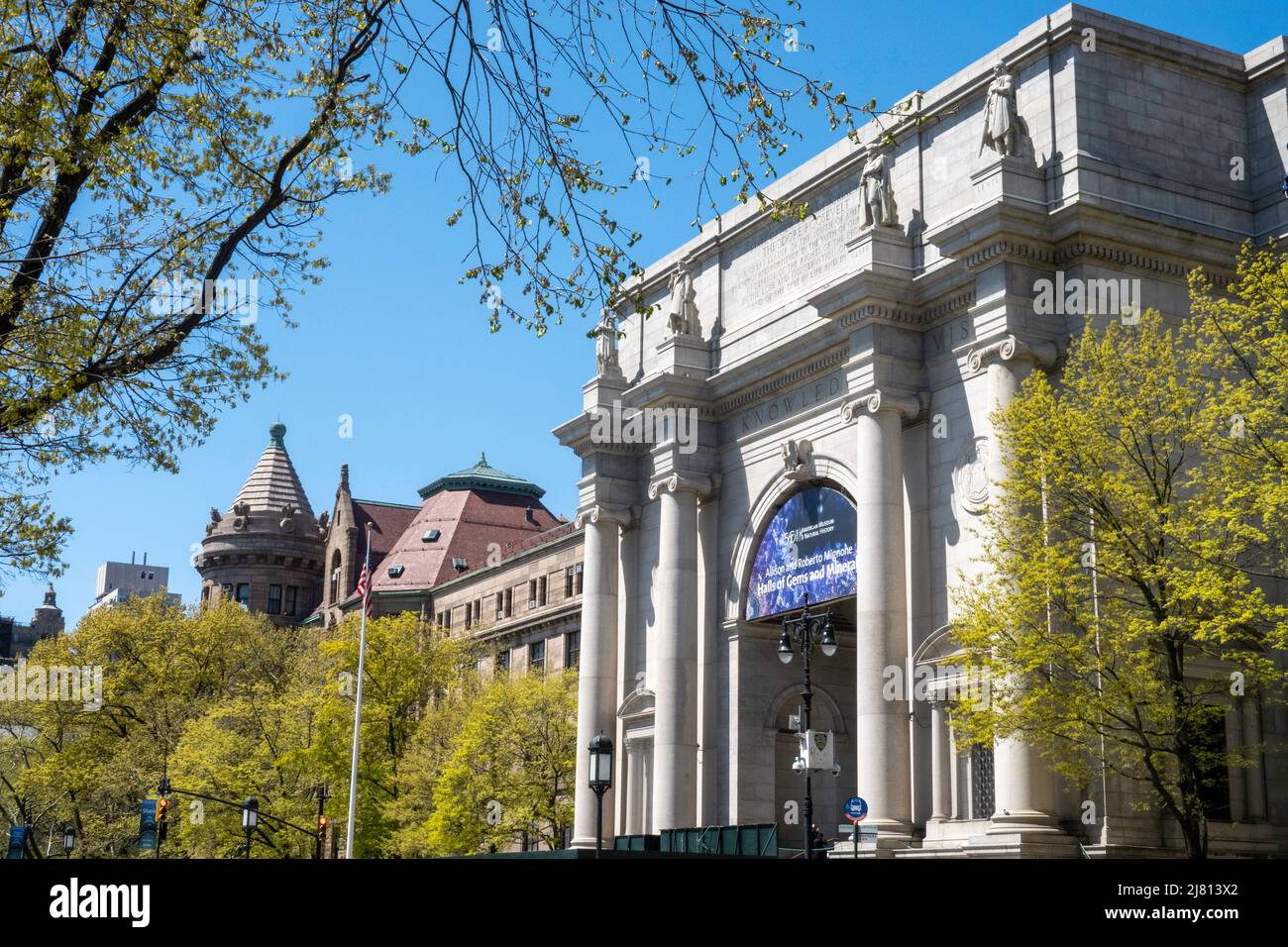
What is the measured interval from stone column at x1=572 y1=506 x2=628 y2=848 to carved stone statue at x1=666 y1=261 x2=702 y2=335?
680 centimetres

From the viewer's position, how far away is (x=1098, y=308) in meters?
35.0

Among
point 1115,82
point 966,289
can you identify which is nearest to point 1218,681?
point 966,289

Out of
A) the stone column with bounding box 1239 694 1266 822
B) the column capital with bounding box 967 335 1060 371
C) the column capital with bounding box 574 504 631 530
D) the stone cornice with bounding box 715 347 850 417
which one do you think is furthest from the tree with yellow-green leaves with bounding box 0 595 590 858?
the stone column with bounding box 1239 694 1266 822

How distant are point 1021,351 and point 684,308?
55.1 ft

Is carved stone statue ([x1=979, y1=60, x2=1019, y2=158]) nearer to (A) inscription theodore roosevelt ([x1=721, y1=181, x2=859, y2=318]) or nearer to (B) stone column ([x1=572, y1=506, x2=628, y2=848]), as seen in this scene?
(A) inscription theodore roosevelt ([x1=721, y1=181, x2=859, y2=318])

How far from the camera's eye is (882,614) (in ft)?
123

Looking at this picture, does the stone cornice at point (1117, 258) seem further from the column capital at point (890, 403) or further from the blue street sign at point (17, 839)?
the blue street sign at point (17, 839)

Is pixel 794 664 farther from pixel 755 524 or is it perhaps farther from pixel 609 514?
pixel 609 514

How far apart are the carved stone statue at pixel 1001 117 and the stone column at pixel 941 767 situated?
13.9 meters

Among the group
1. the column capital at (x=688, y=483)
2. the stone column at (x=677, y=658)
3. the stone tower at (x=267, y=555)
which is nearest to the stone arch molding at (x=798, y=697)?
A: the stone column at (x=677, y=658)

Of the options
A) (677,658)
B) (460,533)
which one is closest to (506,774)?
(677,658)

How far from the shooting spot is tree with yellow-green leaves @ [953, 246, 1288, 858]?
28.2 meters
